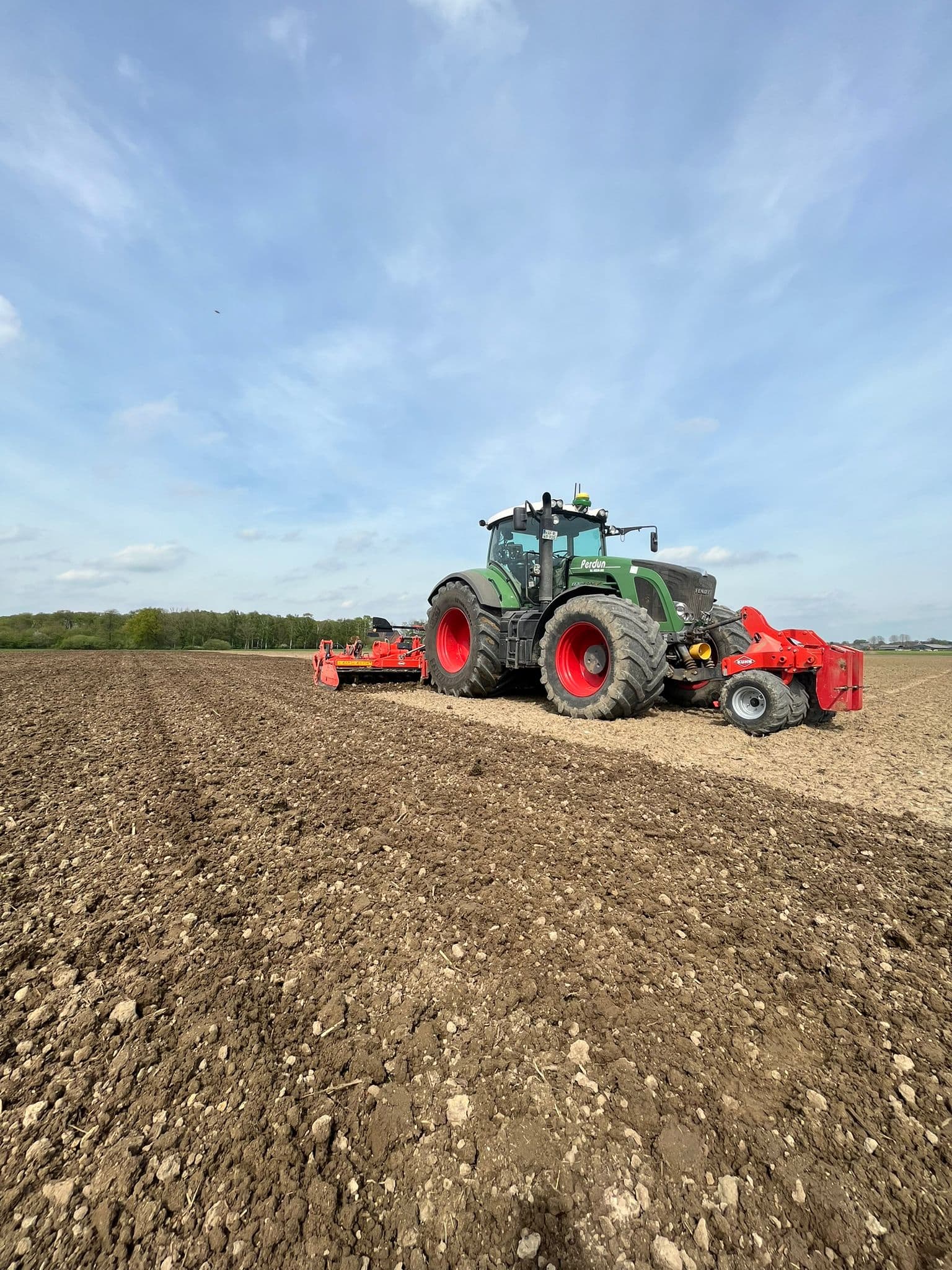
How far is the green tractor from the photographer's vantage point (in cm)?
634

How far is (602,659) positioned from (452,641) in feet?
11.3

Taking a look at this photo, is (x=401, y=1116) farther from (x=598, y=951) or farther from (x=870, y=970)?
(x=870, y=970)

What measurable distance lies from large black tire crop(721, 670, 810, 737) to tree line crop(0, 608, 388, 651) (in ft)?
180

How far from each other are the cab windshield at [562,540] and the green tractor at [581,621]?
0.02m

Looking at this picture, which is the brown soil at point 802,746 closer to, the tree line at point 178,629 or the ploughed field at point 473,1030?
the ploughed field at point 473,1030

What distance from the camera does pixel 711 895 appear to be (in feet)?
7.79

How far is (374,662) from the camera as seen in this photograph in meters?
10.2

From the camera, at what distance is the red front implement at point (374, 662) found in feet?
33.2

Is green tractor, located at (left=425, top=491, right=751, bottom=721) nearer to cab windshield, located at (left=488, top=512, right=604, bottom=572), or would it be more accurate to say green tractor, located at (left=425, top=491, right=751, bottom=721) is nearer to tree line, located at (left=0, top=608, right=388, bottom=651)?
cab windshield, located at (left=488, top=512, right=604, bottom=572)

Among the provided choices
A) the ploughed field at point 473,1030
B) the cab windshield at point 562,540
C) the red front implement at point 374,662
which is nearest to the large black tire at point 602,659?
the cab windshield at point 562,540

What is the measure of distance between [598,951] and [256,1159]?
1172 mm

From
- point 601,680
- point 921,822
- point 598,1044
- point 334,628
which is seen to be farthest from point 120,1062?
point 334,628

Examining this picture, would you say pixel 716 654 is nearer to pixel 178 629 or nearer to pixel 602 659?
pixel 602 659

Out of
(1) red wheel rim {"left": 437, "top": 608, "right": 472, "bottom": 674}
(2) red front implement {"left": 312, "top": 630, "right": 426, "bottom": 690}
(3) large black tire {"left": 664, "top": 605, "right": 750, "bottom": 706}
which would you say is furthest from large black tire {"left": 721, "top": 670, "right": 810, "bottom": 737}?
(2) red front implement {"left": 312, "top": 630, "right": 426, "bottom": 690}
